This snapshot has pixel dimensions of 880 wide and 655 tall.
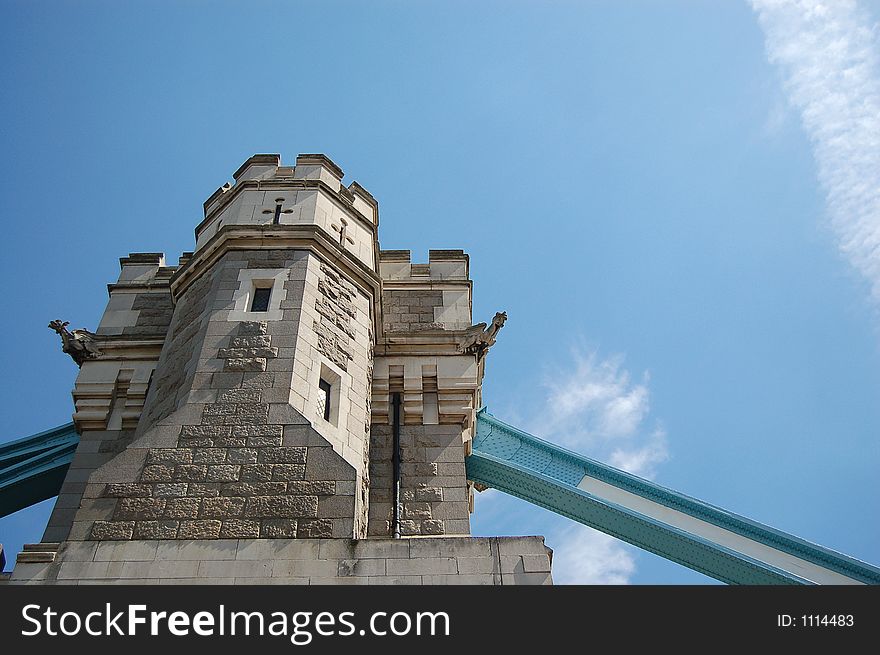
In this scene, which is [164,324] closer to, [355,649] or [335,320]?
[335,320]

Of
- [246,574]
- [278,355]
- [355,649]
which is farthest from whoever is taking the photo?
[278,355]

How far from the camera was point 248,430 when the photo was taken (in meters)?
9.52

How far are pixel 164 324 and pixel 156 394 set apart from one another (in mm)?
3590

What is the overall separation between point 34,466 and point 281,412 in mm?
5754

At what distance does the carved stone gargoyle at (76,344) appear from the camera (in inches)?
535

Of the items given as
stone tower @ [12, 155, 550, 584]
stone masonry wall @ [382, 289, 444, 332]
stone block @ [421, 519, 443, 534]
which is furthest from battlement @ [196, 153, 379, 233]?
stone block @ [421, 519, 443, 534]

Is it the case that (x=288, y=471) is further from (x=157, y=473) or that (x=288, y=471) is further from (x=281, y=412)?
(x=157, y=473)

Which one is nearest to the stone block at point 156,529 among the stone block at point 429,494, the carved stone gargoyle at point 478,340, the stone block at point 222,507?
the stone block at point 222,507

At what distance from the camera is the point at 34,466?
13.1 m

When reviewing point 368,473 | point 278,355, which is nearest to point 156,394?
point 278,355

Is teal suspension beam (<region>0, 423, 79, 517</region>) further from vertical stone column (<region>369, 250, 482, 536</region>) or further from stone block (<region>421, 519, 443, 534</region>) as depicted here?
stone block (<region>421, 519, 443, 534</region>)

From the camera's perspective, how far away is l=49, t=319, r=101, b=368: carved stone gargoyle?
1359 centimetres

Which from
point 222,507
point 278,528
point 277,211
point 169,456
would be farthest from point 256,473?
point 277,211

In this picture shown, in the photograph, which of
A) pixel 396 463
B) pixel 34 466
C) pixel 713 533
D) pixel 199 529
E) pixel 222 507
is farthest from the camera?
pixel 34 466
